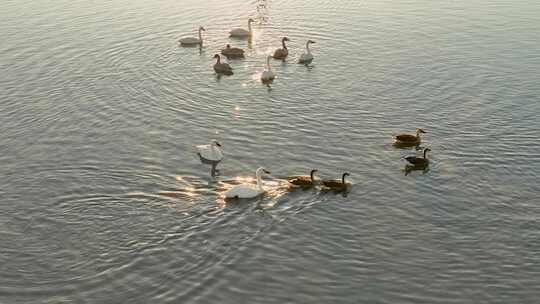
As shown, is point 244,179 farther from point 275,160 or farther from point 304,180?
point 304,180

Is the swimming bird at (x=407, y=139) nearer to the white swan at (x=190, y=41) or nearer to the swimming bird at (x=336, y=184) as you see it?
the swimming bird at (x=336, y=184)

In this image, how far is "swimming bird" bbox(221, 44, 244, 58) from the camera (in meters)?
44.2

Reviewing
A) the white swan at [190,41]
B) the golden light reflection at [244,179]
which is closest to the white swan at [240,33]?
the white swan at [190,41]

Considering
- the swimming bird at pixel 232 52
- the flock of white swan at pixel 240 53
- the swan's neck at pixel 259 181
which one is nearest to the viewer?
the swan's neck at pixel 259 181

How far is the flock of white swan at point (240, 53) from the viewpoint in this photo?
40.5 m

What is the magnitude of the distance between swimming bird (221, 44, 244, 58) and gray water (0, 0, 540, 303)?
0.90 metres

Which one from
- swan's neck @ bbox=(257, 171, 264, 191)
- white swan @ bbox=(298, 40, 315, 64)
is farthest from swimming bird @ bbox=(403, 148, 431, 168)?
white swan @ bbox=(298, 40, 315, 64)

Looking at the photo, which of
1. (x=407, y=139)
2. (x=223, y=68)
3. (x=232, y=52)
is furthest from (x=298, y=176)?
(x=232, y=52)

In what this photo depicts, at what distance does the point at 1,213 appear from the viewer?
2642 cm

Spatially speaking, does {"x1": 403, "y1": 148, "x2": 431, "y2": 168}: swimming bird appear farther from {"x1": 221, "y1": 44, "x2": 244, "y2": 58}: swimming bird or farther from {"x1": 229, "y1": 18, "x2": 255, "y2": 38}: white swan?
{"x1": 229, "y1": 18, "x2": 255, "y2": 38}: white swan

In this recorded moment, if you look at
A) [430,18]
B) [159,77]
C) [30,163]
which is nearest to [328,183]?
[30,163]

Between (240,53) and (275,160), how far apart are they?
1576 cm

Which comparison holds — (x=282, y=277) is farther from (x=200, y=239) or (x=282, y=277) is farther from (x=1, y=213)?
(x=1, y=213)

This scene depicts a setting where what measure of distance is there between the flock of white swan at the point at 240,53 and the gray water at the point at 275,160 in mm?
649
